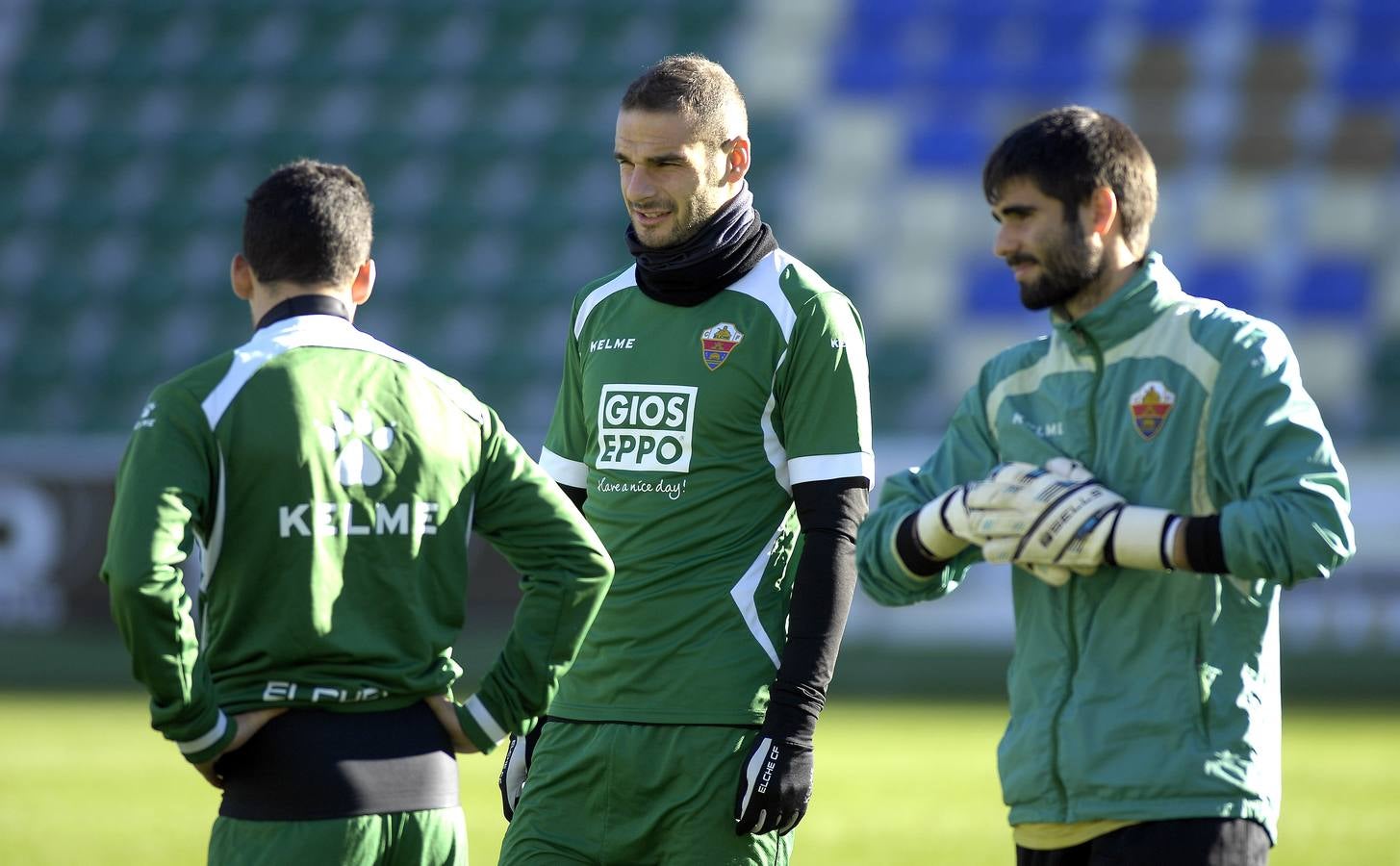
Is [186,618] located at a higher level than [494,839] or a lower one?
higher

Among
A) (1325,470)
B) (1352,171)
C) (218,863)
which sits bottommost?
(218,863)

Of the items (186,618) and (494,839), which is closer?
(186,618)

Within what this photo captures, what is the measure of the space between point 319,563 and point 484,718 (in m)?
0.43

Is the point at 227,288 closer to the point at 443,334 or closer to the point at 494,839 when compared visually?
the point at 443,334

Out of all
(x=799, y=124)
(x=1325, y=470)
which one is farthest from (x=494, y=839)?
(x=799, y=124)

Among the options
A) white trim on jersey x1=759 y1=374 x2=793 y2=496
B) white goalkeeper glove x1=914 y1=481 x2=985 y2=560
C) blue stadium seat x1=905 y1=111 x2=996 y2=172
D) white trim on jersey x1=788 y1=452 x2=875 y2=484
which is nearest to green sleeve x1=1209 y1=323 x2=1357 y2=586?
white goalkeeper glove x1=914 y1=481 x2=985 y2=560

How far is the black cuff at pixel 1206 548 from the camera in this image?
3.09m

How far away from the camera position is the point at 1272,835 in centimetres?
319

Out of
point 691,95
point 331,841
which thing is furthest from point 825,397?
point 331,841

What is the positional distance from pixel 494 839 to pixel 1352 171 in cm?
1607

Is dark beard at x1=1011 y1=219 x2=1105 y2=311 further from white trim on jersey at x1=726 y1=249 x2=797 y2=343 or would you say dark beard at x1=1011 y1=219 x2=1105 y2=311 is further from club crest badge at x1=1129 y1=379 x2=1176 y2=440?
white trim on jersey at x1=726 y1=249 x2=797 y2=343

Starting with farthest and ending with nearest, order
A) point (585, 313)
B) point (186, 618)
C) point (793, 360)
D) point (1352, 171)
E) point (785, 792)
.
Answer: point (1352, 171)
point (585, 313)
point (793, 360)
point (785, 792)
point (186, 618)

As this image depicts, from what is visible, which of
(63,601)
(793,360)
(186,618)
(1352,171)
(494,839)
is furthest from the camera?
(1352,171)

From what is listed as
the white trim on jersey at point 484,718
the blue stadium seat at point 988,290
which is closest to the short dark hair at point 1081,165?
the white trim on jersey at point 484,718
